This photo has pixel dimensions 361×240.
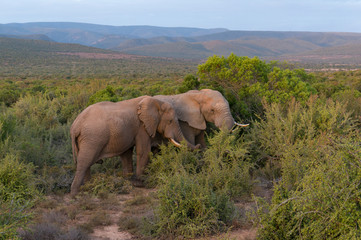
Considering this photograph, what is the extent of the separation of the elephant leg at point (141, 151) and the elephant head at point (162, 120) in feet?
0.49

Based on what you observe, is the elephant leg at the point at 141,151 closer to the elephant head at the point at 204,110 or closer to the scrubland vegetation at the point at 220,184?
the scrubland vegetation at the point at 220,184

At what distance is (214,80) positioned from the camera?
1140cm

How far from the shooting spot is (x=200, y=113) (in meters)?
8.50

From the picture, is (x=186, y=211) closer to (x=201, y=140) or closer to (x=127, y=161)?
(x=127, y=161)

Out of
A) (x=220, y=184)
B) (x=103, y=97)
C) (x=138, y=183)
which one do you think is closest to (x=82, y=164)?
(x=138, y=183)

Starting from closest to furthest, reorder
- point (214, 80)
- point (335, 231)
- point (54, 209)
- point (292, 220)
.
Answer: point (335, 231), point (292, 220), point (54, 209), point (214, 80)

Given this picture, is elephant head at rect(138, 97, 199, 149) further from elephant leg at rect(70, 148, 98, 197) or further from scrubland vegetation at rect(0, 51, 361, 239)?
elephant leg at rect(70, 148, 98, 197)

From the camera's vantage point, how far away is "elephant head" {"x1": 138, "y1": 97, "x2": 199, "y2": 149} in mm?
7570

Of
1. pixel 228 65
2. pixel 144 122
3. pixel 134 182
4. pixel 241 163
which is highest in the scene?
pixel 228 65

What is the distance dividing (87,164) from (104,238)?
217 centimetres

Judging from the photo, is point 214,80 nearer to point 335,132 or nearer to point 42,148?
point 335,132

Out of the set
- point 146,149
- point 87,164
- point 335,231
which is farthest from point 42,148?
point 335,231

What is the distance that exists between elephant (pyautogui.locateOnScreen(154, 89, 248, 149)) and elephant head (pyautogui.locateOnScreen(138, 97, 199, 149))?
0.54 meters

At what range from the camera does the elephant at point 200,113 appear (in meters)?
8.28
